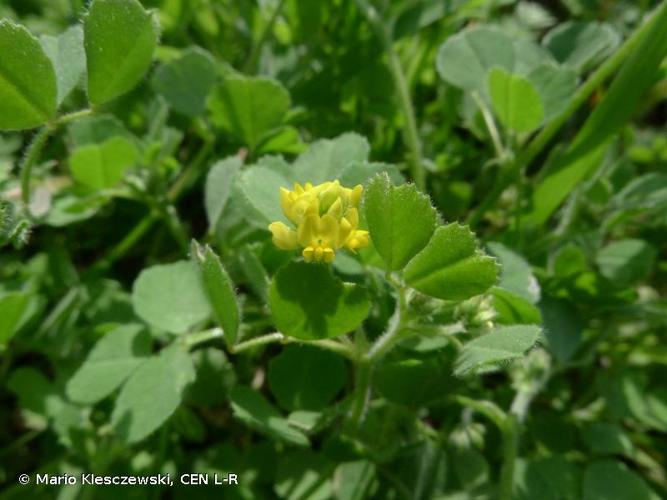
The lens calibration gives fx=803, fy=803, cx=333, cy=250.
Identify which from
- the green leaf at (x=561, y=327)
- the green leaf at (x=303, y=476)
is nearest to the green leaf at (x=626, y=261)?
the green leaf at (x=561, y=327)

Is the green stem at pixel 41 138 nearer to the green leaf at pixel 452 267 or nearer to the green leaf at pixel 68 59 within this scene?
the green leaf at pixel 68 59

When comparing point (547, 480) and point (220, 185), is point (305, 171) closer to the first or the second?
point (220, 185)

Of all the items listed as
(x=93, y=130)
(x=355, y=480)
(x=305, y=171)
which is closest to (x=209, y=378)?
(x=355, y=480)

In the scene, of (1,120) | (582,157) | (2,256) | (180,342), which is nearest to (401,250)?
(180,342)

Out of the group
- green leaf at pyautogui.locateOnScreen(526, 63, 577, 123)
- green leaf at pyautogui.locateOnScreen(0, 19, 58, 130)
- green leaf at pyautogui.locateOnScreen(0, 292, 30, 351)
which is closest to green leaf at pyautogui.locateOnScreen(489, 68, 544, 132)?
green leaf at pyautogui.locateOnScreen(526, 63, 577, 123)

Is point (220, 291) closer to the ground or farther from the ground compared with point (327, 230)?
closer to the ground

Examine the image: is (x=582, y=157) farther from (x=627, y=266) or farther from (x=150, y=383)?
(x=150, y=383)
